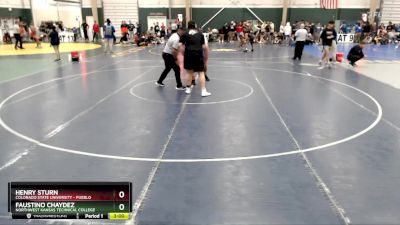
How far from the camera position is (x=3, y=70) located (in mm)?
14102

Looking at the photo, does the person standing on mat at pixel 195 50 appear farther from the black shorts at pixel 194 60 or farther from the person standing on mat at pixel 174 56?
the person standing on mat at pixel 174 56

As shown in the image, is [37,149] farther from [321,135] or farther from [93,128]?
[321,135]

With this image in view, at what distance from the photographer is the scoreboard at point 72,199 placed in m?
2.58

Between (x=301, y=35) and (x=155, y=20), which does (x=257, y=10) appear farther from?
(x=301, y=35)

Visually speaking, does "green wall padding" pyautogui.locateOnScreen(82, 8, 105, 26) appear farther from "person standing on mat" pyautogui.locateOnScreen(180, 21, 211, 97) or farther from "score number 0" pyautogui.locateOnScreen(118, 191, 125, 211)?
"score number 0" pyautogui.locateOnScreen(118, 191, 125, 211)

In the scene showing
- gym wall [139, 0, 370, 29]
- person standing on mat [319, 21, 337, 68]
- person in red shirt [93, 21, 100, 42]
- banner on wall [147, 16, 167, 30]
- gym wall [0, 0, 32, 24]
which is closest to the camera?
person standing on mat [319, 21, 337, 68]

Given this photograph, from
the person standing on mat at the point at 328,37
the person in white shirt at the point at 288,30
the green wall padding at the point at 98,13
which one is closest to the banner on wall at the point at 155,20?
the green wall padding at the point at 98,13

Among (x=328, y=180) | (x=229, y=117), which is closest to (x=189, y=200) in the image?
(x=328, y=180)

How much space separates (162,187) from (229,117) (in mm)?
3367

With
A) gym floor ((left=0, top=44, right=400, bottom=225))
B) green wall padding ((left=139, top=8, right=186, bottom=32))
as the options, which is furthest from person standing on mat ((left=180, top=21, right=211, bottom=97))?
green wall padding ((left=139, top=8, right=186, bottom=32))

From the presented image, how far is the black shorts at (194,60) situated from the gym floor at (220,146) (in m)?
0.81

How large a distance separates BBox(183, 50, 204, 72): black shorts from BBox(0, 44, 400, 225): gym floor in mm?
810

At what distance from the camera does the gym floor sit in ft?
13.7

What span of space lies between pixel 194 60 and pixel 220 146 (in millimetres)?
4118
